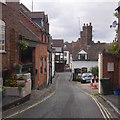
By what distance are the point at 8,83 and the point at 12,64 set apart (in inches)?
145

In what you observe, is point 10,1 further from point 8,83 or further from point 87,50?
point 87,50

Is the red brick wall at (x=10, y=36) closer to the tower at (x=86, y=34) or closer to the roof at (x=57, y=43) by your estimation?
the tower at (x=86, y=34)

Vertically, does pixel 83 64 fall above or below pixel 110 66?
above

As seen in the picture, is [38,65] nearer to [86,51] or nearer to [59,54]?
[86,51]

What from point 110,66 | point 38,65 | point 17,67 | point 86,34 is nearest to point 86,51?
point 86,34

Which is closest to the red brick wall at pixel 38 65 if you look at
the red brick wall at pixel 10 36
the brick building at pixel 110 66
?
the brick building at pixel 110 66

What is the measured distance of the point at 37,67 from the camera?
45.2m

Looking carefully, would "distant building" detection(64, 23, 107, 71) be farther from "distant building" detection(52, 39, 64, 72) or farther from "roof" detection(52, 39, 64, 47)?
"roof" detection(52, 39, 64, 47)

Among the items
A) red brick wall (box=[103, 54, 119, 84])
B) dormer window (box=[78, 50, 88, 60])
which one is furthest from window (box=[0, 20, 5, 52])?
dormer window (box=[78, 50, 88, 60])

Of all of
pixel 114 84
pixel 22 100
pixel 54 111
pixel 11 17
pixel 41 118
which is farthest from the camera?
pixel 114 84

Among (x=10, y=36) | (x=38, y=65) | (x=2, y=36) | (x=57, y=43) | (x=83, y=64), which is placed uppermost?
(x=57, y=43)

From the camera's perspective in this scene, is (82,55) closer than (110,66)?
No

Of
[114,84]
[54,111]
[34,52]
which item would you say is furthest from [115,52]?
[54,111]

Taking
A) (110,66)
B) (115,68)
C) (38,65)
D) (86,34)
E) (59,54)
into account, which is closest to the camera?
(115,68)
